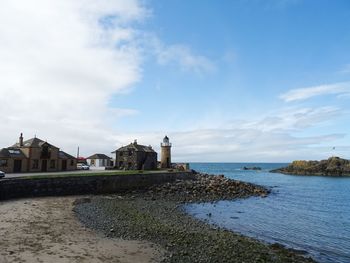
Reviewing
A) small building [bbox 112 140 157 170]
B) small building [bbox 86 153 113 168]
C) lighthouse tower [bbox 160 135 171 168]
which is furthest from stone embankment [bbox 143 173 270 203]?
small building [bbox 86 153 113 168]

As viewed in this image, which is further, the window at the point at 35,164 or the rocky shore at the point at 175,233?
the window at the point at 35,164

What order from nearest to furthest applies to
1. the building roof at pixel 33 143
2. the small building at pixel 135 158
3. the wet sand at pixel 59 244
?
the wet sand at pixel 59 244 → the building roof at pixel 33 143 → the small building at pixel 135 158

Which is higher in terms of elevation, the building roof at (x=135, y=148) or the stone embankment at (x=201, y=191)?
the building roof at (x=135, y=148)

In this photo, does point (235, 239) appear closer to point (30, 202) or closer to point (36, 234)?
point (36, 234)

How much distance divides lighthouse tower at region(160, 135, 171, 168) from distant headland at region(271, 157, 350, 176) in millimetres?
65067

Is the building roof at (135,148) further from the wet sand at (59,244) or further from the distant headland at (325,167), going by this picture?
the distant headland at (325,167)

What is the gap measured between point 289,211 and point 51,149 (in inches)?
1533

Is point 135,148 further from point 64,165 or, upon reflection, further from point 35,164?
point 35,164

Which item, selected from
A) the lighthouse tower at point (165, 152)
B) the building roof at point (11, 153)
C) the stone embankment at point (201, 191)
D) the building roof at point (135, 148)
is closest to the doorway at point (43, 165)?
the building roof at point (11, 153)

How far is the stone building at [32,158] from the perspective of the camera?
49156 mm

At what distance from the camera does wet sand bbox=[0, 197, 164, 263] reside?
1447 cm

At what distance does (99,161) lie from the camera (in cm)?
7631

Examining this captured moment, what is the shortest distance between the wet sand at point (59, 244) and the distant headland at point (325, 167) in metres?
104

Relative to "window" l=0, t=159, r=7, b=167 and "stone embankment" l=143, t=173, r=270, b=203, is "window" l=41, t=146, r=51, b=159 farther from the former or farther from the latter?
"stone embankment" l=143, t=173, r=270, b=203
